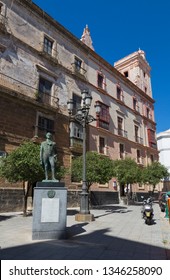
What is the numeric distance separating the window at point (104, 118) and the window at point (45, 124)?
6.07 metres

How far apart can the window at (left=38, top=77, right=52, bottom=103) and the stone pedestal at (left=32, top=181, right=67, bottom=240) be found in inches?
452

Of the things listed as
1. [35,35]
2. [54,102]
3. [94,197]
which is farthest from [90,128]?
[35,35]

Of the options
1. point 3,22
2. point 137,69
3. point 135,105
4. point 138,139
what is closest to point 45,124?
point 3,22

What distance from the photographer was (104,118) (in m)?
22.8

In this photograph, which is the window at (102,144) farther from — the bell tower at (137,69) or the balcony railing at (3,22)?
the bell tower at (137,69)

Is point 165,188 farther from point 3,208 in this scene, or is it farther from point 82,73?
point 3,208

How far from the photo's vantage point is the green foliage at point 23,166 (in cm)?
1053

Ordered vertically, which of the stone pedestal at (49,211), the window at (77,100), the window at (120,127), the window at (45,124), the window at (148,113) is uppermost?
the window at (148,113)

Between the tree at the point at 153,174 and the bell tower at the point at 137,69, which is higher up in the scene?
the bell tower at the point at 137,69

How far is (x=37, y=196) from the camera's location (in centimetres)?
632

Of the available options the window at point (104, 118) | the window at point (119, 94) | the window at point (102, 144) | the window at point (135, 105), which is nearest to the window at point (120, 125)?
the window at point (104, 118)

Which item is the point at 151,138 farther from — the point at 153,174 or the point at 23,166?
the point at 23,166

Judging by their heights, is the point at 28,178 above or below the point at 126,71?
below
